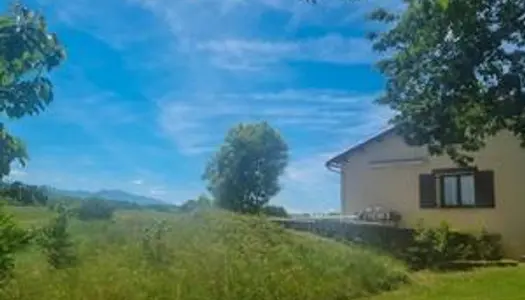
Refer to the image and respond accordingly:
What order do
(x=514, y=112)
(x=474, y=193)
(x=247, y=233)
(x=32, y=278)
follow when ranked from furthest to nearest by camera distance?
(x=474, y=193)
(x=247, y=233)
(x=514, y=112)
(x=32, y=278)

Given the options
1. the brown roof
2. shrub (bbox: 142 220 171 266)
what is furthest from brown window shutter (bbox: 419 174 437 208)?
shrub (bbox: 142 220 171 266)

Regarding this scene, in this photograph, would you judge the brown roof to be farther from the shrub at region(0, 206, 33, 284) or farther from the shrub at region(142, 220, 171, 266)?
the shrub at region(0, 206, 33, 284)

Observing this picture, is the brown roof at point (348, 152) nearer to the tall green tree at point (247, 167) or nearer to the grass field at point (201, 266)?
the tall green tree at point (247, 167)

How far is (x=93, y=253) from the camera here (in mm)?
13297

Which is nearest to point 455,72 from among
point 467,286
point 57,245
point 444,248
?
point 467,286

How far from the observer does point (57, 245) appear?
12.4 metres

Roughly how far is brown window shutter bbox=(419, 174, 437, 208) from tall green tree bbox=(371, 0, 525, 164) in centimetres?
1104

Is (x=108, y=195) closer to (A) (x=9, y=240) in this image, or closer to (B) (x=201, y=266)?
(B) (x=201, y=266)

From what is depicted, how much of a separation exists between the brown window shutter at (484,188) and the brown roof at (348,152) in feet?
12.0

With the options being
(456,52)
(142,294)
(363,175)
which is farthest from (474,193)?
(142,294)

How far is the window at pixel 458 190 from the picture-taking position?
81.2 feet

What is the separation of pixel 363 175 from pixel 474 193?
4.46m

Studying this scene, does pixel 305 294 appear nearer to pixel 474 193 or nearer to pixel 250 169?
pixel 474 193

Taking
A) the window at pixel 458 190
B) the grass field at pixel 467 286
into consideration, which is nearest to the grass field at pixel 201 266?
the grass field at pixel 467 286
